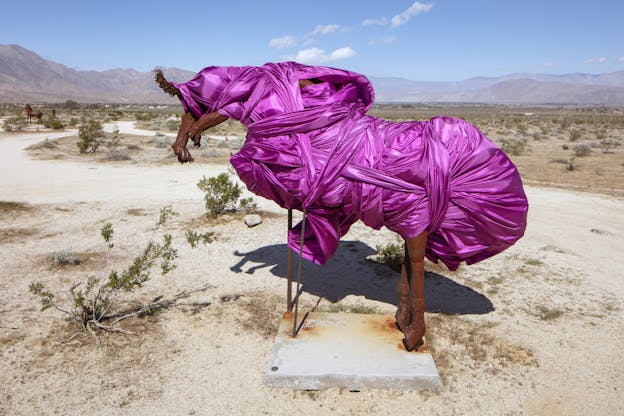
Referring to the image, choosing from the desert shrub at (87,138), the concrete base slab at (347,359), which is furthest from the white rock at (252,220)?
the desert shrub at (87,138)

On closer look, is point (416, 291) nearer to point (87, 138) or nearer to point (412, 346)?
point (412, 346)

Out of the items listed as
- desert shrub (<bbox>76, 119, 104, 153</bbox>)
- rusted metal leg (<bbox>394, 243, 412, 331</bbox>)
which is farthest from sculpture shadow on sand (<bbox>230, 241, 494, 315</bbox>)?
desert shrub (<bbox>76, 119, 104, 153</bbox>)

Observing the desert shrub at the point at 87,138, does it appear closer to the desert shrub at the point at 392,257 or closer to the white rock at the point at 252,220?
the white rock at the point at 252,220

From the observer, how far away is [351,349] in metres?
4.02

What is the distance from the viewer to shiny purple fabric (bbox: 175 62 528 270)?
3617mm

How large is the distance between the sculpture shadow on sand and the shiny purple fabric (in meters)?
1.57

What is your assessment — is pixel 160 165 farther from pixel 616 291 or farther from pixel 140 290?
pixel 616 291

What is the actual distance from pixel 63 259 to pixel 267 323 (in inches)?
133

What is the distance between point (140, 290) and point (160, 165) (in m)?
9.83

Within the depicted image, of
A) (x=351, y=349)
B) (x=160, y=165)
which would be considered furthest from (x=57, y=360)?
(x=160, y=165)

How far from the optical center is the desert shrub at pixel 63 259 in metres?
6.16

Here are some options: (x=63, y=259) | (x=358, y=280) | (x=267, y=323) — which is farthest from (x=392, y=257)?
(x=63, y=259)

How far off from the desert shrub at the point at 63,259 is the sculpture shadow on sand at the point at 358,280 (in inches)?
89.3

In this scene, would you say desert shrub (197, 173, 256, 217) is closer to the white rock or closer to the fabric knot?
the white rock
